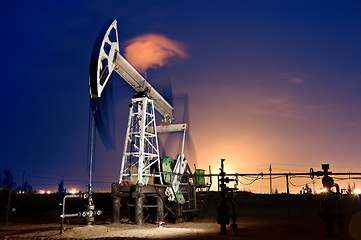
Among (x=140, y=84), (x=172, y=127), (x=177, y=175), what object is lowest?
(x=177, y=175)

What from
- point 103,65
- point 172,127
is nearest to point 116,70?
point 103,65

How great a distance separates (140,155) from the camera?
19.0 metres

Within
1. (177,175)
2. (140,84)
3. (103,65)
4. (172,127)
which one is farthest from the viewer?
(172,127)

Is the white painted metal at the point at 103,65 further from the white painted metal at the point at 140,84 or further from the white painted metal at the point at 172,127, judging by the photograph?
the white painted metal at the point at 172,127

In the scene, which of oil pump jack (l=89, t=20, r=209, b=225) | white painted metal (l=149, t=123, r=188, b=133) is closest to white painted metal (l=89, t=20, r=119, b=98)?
oil pump jack (l=89, t=20, r=209, b=225)

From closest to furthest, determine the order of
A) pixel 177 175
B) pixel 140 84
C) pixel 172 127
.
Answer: pixel 140 84 < pixel 177 175 < pixel 172 127

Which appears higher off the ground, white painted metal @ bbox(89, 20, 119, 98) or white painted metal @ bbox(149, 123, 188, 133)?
white painted metal @ bbox(89, 20, 119, 98)

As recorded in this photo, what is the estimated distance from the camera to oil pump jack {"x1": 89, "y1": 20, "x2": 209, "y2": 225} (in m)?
16.4

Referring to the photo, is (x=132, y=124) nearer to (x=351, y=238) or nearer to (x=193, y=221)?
(x=193, y=221)

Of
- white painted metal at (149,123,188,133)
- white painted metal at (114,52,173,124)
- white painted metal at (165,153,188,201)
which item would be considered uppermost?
white painted metal at (114,52,173,124)

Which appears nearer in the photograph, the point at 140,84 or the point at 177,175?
the point at 140,84

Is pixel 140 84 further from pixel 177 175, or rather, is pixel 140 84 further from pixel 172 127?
pixel 177 175

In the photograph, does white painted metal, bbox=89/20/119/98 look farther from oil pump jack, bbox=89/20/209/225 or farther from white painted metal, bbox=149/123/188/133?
white painted metal, bbox=149/123/188/133

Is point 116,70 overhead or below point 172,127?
overhead
